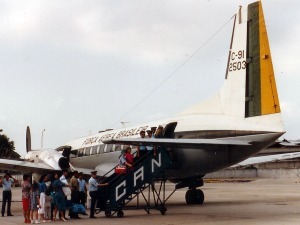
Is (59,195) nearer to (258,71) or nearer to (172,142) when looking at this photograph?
(172,142)

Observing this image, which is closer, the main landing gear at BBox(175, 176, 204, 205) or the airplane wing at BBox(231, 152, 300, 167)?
the main landing gear at BBox(175, 176, 204, 205)

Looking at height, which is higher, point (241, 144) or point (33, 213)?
point (241, 144)

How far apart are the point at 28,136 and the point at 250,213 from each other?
19.7 meters

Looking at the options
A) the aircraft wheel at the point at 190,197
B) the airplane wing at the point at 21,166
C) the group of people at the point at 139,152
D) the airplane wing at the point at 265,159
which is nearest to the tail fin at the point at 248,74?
the group of people at the point at 139,152

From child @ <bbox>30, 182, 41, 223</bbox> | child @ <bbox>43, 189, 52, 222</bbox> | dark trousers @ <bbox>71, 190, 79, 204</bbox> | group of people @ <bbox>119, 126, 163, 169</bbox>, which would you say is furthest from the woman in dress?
group of people @ <bbox>119, 126, 163, 169</bbox>

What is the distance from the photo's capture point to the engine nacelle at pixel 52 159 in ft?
75.6

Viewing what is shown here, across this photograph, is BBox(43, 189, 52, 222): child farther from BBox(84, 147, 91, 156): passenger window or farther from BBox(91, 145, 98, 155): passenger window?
BBox(84, 147, 91, 156): passenger window

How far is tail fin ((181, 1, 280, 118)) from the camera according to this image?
1611 cm

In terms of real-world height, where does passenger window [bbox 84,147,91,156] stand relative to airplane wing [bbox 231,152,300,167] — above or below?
above

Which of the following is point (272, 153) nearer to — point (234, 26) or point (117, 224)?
point (234, 26)

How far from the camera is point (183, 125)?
1855 cm

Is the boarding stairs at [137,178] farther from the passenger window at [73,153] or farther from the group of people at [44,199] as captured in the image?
the passenger window at [73,153]

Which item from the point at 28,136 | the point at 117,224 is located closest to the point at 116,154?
the point at 117,224

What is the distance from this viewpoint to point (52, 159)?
920 inches
